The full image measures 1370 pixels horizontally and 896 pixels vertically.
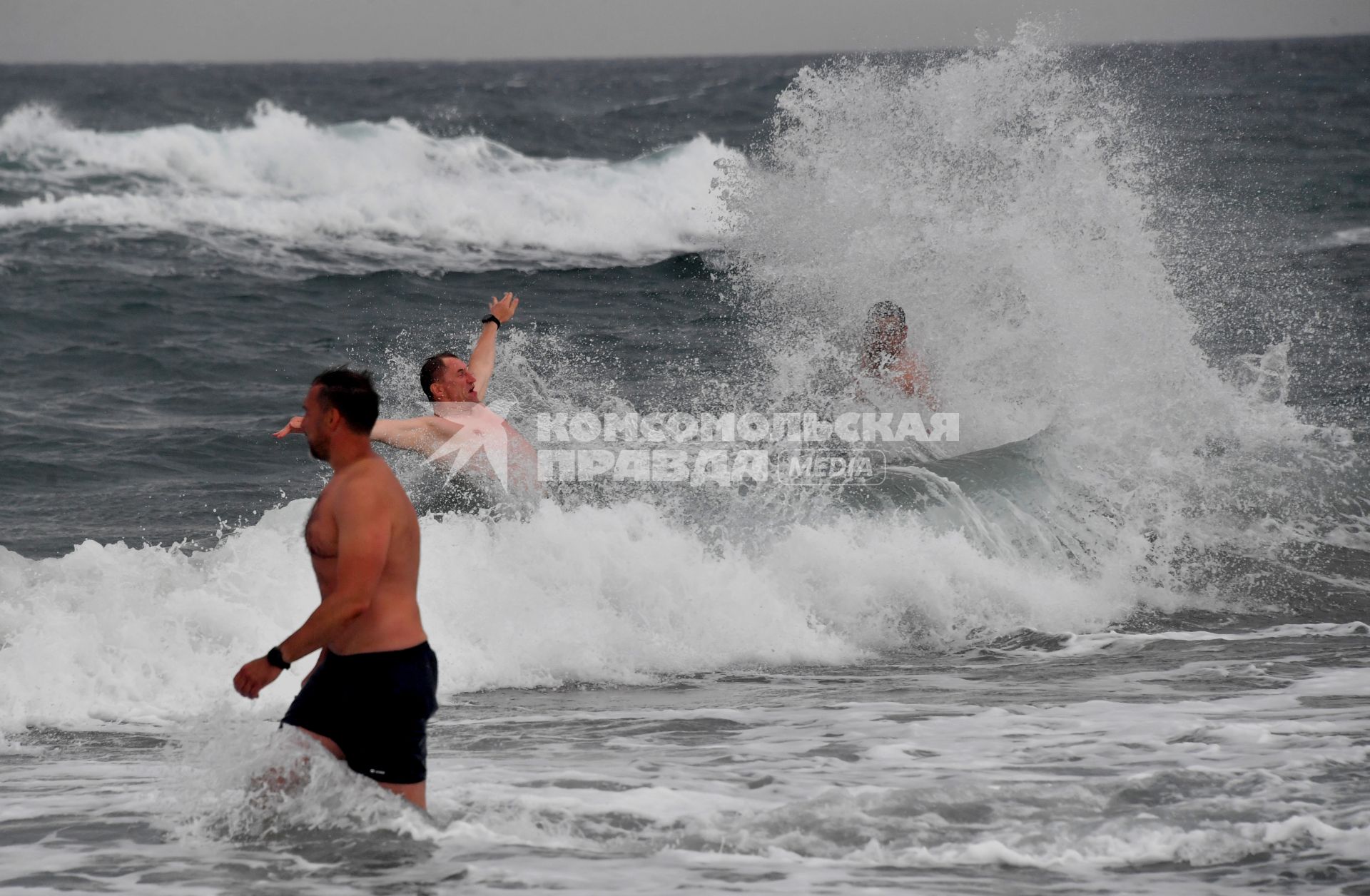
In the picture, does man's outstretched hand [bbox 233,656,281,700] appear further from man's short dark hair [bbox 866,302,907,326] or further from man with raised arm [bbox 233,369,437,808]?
man's short dark hair [bbox 866,302,907,326]

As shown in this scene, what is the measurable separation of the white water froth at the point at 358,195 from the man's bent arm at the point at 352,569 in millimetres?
17559

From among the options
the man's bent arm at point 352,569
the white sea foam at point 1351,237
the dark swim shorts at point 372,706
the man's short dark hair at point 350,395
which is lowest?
the dark swim shorts at point 372,706

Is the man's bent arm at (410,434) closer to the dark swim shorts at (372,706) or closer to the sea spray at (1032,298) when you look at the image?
the dark swim shorts at (372,706)

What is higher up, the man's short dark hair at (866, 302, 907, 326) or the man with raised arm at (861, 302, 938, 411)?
the man's short dark hair at (866, 302, 907, 326)

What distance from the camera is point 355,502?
4.12 m

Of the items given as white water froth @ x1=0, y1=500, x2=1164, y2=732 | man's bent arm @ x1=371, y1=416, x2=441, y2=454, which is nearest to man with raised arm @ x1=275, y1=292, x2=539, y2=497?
man's bent arm @ x1=371, y1=416, x2=441, y2=454

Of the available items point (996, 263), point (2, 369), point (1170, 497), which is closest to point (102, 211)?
point (2, 369)

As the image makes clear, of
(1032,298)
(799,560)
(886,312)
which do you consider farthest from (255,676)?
(1032,298)

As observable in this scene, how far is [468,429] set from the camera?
7.48m

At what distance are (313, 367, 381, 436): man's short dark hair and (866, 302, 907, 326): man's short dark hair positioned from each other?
6.31m

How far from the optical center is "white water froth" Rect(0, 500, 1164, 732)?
6.54 m

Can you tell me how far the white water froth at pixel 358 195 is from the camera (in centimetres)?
2325

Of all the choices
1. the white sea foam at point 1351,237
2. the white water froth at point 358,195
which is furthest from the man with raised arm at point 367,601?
the white sea foam at point 1351,237

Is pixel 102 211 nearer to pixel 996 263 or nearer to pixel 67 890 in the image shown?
pixel 996 263
